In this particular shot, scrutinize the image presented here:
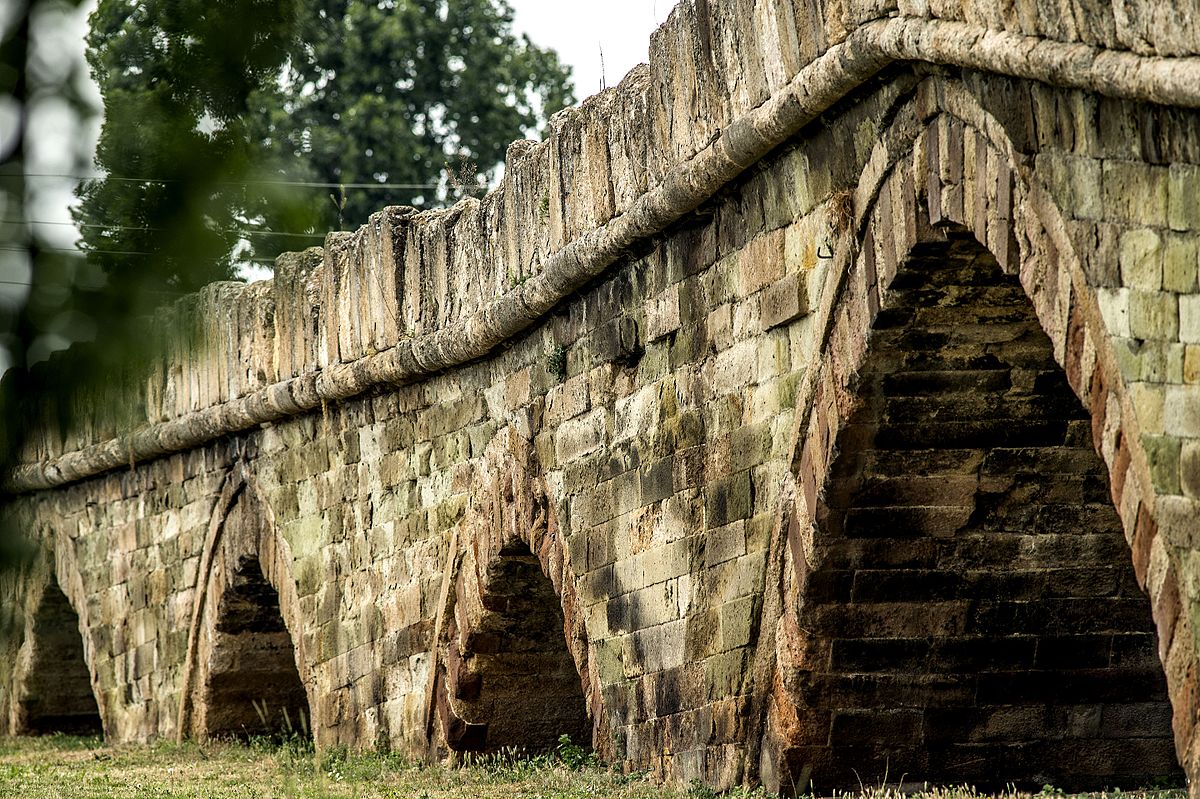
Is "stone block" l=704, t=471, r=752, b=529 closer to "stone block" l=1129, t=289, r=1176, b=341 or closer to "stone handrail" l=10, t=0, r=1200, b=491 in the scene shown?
"stone handrail" l=10, t=0, r=1200, b=491

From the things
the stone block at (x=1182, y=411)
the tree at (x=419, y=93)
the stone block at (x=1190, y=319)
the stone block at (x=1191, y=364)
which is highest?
the tree at (x=419, y=93)

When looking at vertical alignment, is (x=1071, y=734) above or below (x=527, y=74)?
below

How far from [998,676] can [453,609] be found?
11.6ft

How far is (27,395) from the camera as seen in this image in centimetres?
219

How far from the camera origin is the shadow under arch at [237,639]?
12516 millimetres

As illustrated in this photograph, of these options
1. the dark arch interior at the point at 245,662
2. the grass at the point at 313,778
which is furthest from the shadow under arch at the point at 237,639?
the grass at the point at 313,778

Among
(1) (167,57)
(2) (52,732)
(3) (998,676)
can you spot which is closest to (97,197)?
(1) (167,57)

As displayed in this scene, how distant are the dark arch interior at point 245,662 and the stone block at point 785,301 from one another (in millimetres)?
6496

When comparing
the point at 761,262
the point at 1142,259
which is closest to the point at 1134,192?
the point at 1142,259

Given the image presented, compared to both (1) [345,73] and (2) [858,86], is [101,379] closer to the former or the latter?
(2) [858,86]

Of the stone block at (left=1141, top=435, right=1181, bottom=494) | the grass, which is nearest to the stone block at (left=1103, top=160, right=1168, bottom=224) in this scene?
the stone block at (left=1141, top=435, right=1181, bottom=494)

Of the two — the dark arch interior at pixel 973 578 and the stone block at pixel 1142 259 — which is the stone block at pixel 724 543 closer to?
the dark arch interior at pixel 973 578

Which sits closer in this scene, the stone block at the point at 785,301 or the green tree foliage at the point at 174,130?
the green tree foliage at the point at 174,130

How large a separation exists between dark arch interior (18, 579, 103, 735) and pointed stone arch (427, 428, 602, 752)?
7507 millimetres
